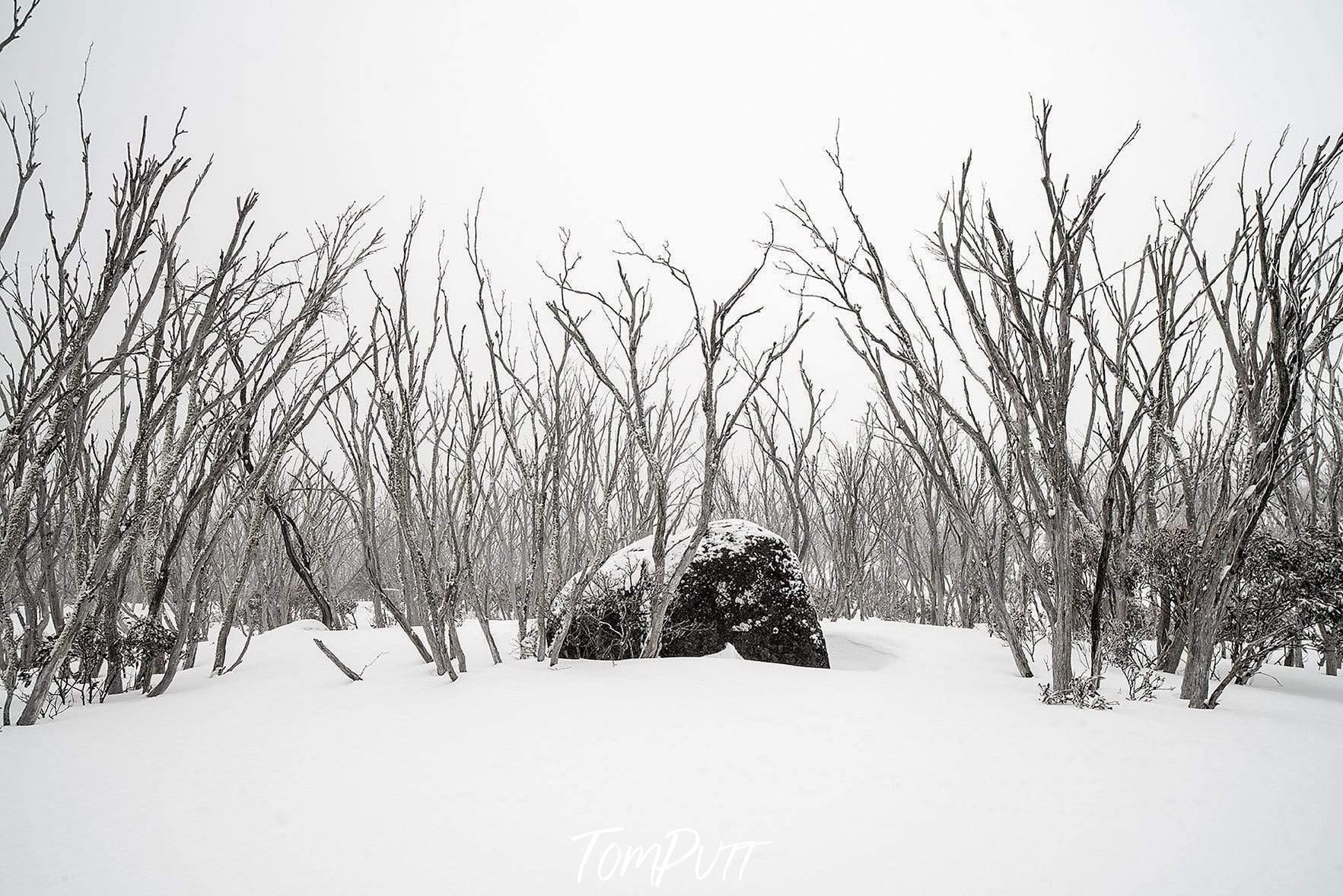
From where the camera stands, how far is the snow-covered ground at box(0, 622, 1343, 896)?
1.28 metres

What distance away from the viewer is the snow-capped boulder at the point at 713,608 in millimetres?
3740

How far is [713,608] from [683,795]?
234 centimetres

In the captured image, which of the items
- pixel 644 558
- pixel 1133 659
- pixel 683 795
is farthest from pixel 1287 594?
pixel 683 795

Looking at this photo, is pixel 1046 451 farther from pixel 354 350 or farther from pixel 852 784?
pixel 354 350

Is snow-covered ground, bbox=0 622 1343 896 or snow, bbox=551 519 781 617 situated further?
snow, bbox=551 519 781 617

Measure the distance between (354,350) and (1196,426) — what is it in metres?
5.44

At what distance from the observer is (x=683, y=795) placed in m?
1.59

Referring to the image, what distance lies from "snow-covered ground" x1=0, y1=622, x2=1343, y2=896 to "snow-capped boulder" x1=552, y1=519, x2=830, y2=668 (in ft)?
3.62

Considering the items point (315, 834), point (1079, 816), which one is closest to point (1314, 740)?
point (1079, 816)

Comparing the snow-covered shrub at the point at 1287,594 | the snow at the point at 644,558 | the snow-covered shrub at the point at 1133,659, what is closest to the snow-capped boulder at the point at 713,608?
the snow at the point at 644,558

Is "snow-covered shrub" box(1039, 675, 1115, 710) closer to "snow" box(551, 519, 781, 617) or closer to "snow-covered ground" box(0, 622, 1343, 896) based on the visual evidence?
"snow-covered ground" box(0, 622, 1343, 896)

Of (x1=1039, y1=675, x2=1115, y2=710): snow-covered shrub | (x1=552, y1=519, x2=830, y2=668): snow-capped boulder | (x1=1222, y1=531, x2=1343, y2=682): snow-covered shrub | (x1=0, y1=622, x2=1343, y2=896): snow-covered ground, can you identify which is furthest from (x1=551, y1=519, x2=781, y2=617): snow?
(x1=1222, y1=531, x2=1343, y2=682): snow-covered shrub

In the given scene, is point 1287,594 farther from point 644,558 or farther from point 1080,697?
point 644,558

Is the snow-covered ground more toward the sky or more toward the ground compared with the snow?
more toward the ground
